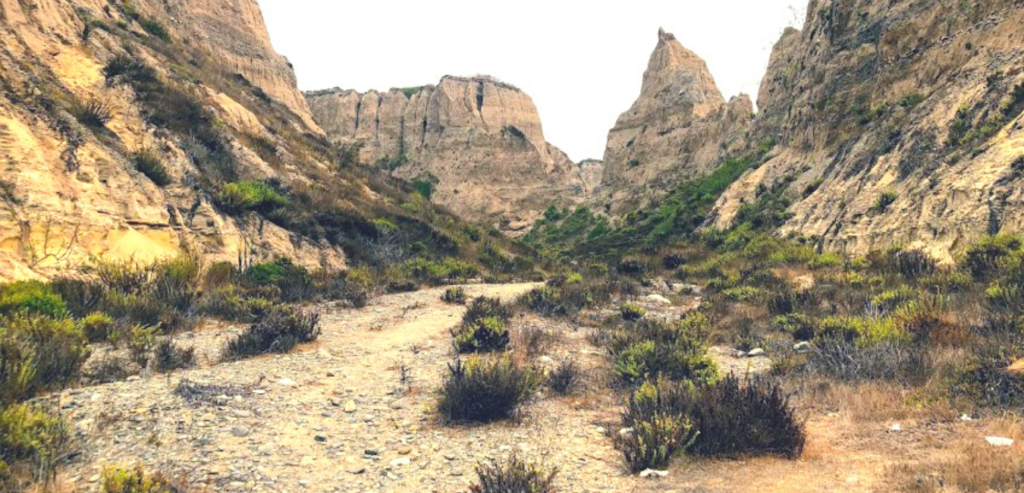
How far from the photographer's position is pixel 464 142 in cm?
7644

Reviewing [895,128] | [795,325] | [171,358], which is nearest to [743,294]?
[795,325]

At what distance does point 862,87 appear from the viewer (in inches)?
1080

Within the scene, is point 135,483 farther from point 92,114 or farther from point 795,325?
point 92,114

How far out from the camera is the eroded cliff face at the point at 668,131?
166ft

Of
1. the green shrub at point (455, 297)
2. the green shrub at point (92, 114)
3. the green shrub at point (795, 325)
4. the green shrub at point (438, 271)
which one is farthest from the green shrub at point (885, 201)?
the green shrub at point (92, 114)

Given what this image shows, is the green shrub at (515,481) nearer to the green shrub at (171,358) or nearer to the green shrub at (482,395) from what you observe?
the green shrub at (482,395)

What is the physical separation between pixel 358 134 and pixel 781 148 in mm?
66760

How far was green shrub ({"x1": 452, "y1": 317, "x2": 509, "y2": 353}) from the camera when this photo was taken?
30.5 ft

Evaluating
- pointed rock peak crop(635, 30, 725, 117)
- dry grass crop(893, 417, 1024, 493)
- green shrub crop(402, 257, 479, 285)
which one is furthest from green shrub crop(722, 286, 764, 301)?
pointed rock peak crop(635, 30, 725, 117)

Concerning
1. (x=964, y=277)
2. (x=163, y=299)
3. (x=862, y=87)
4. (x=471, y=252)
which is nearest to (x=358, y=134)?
(x=471, y=252)

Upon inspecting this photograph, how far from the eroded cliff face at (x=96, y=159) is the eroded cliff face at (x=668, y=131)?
1572 inches

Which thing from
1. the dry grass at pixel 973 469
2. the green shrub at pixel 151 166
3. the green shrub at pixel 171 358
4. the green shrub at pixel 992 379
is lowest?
the green shrub at pixel 171 358

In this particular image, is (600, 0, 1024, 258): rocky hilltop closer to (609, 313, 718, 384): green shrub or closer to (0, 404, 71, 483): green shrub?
(609, 313, 718, 384): green shrub

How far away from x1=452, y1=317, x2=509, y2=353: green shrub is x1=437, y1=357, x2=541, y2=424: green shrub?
8.39ft
